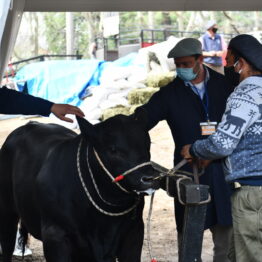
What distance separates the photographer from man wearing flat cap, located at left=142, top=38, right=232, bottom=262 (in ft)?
16.5

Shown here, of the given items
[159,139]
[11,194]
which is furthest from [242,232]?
[159,139]

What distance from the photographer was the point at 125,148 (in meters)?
A: 4.16

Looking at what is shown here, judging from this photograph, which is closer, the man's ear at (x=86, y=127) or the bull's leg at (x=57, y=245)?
the man's ear at (x=86, y=127)

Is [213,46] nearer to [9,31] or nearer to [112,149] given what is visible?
[9,31]

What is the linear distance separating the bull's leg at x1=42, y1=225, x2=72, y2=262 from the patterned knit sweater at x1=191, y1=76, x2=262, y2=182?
1.15 m

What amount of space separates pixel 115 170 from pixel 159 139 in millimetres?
10476

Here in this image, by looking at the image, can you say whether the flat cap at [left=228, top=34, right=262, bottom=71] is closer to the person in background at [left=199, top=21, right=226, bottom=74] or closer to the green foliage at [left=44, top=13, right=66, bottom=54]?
the person in background at [left=199, top=21, right=226, bottom=74]

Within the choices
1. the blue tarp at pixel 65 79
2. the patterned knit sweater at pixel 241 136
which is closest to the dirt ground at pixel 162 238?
the patterned knit sweater at pixel 241 136

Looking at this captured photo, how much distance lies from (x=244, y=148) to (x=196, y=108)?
114 cm

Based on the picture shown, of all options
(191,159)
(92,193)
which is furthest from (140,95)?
(191,159)

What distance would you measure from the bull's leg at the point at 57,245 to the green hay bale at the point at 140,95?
41.6 ft

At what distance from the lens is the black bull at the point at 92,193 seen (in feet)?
13.8

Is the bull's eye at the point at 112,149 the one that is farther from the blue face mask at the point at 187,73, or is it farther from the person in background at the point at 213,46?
the person in background at the point at 213,46

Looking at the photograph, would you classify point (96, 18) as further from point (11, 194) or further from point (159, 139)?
point (11, 194)
